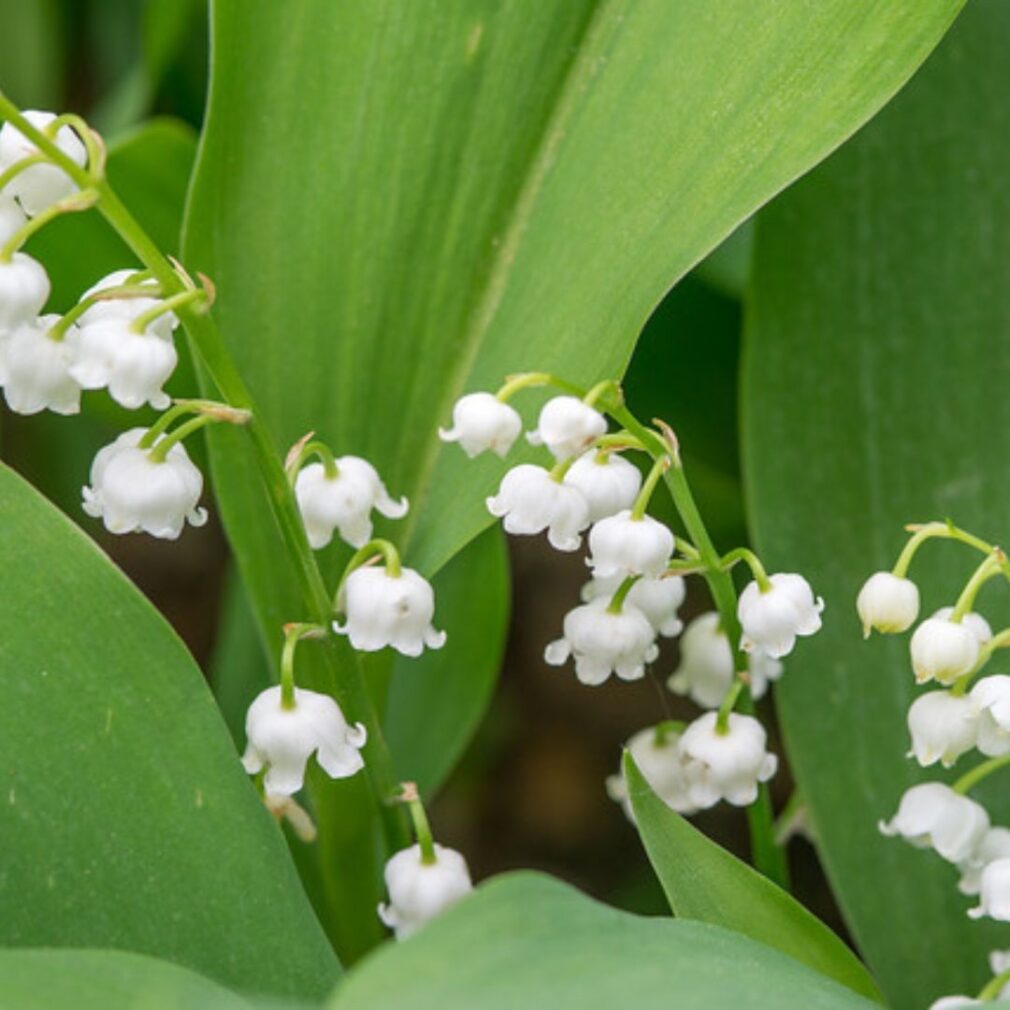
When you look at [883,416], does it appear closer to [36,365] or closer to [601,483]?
[601,483]

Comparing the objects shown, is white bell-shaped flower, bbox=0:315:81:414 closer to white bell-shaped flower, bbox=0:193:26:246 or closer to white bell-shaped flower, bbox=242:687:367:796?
white bell-shaped flower, bbox=0:193:26:246

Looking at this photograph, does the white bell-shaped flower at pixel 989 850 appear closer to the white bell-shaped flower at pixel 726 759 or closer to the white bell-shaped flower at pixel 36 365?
the white bell-shaped flower at pixel 726 759

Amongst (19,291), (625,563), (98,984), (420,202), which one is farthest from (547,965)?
(420,202)

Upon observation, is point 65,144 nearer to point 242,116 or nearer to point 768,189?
point 242,116

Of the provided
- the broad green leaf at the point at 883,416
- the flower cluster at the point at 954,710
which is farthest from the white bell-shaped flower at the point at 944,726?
the broad green leaf at the point at 883,416

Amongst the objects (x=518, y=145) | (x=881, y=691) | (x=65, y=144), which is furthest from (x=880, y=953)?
(x=65, y=144)

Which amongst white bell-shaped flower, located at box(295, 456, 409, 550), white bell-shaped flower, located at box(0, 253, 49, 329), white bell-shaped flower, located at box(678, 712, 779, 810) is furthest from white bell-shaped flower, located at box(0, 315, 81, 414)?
white bell-shaped flower, located at box(678, 712, 779, 810)

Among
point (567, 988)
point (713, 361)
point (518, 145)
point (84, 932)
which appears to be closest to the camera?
point (567, 988)
